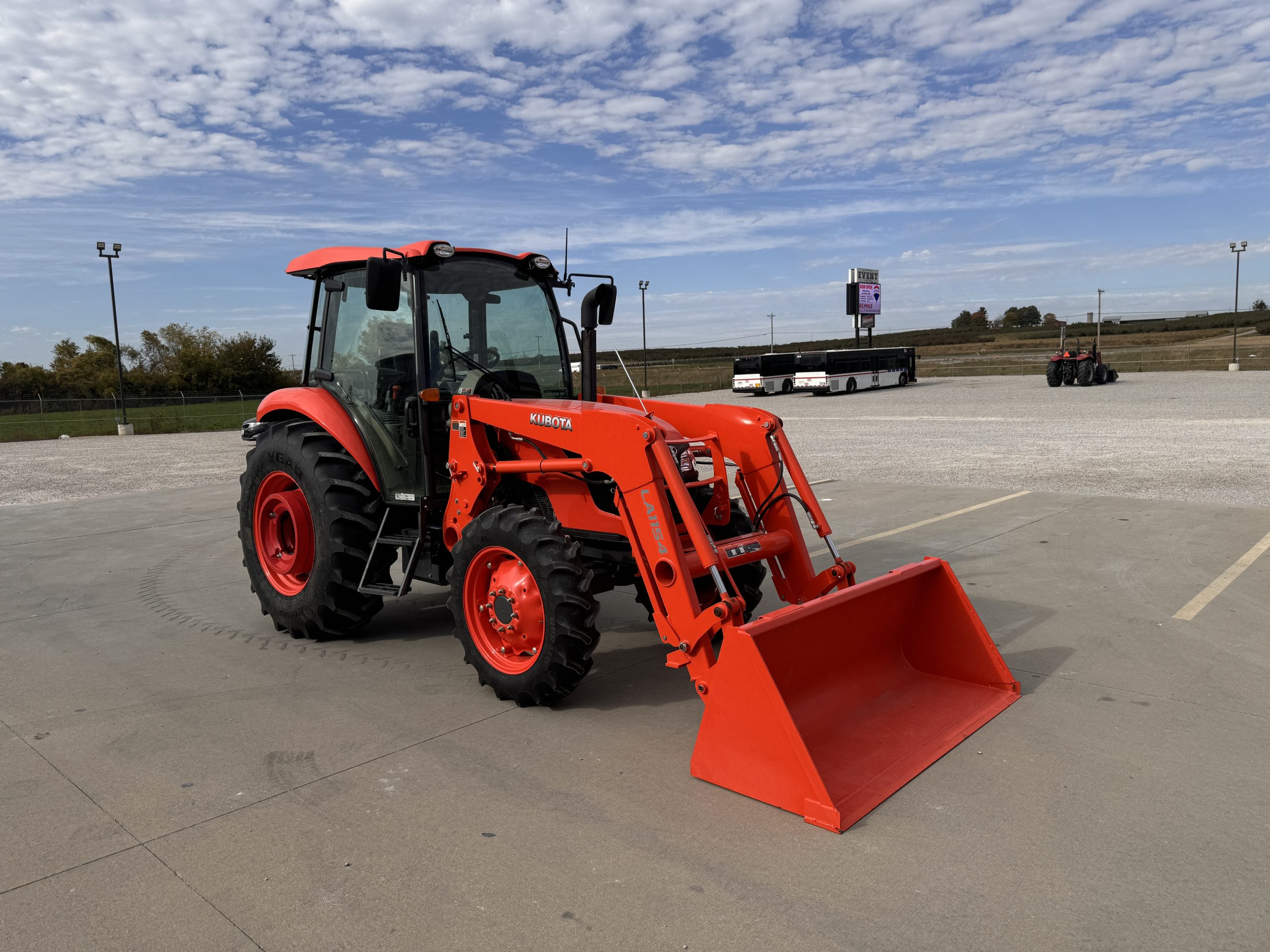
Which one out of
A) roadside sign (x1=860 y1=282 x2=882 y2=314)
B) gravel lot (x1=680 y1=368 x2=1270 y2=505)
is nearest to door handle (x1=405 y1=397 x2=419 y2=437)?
gravel lot (x1=680 y1=368 x2=1270 y2=505)

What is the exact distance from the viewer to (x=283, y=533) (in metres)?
6.54

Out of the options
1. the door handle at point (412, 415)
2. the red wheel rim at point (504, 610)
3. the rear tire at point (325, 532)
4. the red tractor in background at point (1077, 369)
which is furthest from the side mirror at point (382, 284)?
the red tractor in background at point (1077, 369)

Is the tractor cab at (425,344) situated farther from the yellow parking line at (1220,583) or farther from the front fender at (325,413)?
the yellow parking line at (1220,583)

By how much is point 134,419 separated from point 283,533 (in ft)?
105

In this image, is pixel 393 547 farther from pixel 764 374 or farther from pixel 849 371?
pixel 849 371

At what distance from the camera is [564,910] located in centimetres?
296

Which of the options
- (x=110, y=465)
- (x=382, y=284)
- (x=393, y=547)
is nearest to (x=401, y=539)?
(x=393, y=547)

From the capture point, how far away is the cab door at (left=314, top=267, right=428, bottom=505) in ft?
18.4

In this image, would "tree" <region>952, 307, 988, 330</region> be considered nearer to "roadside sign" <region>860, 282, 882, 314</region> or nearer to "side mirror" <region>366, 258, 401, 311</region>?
"roadside sign" <region>860, 282, 882, 314</region>

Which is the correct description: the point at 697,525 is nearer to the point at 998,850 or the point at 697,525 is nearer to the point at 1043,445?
the point at 998,850

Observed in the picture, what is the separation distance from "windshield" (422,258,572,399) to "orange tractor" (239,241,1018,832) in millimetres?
14

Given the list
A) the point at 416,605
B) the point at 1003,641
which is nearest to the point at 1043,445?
the point at 1003,641

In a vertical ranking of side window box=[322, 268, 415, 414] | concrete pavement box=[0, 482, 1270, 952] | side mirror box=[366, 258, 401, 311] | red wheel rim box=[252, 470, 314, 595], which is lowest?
concrete pavement box=[0, 482, 1270, 952]

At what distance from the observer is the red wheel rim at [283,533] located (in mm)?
6184
